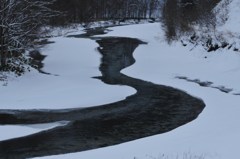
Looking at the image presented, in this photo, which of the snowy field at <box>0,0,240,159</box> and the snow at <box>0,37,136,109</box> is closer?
the snowy field at <box>0,0,240,159</box>

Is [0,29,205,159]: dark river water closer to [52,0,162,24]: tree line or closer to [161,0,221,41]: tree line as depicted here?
[161,0,221,41]: tree line

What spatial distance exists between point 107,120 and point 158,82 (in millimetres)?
9032

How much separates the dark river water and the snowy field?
0.63 m

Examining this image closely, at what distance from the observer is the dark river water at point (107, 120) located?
44.0 feet

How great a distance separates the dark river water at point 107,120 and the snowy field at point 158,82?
24.6 inches

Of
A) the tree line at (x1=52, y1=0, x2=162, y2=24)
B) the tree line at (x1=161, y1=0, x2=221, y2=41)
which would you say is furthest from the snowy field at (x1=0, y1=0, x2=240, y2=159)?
the tree line at (x1=52, y1=0, x2=162, y2=24)

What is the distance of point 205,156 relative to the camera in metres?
10.9

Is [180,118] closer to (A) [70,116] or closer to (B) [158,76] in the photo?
(A) [70,116]

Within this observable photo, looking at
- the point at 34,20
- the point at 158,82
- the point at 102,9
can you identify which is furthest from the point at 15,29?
the point at 102,9

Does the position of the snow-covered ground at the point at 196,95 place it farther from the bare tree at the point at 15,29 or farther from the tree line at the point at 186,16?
the bare tree at the point at 15,29

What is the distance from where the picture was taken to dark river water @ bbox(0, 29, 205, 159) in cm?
1341

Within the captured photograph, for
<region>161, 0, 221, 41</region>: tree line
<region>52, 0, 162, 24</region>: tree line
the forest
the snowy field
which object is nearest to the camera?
the snowy field

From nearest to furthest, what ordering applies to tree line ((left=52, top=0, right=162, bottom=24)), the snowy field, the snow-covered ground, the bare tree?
the snow-covered ground, the snowy field, the bare tree, tree line ((left=52, top=0, right=162, bottom=24))

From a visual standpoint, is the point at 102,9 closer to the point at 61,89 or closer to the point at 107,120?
the point at 61,89
